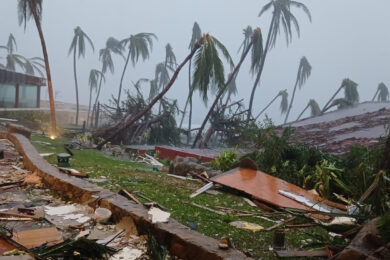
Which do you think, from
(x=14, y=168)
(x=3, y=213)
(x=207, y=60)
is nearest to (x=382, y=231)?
(x=3, y=213)

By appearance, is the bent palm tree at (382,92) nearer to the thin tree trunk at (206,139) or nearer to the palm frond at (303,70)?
the palm frond at (303,70)

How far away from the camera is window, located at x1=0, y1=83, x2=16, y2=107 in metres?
22.4

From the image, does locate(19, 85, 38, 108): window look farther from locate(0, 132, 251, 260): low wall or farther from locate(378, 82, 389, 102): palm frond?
locate(378, 82, 389, 102): palm frond

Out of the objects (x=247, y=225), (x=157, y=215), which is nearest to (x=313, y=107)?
(x=247, y=225)

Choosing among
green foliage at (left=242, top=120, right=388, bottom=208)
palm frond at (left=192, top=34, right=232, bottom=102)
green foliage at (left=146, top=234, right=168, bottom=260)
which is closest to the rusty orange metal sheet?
green foliage at (left=242, top=120, right=388, bottom=208)

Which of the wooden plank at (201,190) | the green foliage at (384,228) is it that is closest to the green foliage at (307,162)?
the wooden plank at (201,190)

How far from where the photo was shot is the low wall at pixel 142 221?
8.67 feet

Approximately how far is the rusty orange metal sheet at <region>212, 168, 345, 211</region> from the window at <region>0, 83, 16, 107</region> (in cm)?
2097

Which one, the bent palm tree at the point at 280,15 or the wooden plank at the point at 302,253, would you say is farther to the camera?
the bent palm tree at the point at 280,15

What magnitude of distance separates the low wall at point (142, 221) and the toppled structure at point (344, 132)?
6.35 m

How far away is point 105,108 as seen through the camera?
1906 centimetres

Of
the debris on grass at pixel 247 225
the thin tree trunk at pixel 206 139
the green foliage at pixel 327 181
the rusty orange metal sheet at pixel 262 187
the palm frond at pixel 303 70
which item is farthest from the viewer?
the palm frond at pixel 303 70

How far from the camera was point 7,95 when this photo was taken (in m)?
22.8

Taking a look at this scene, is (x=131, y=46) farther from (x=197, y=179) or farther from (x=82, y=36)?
(x=197, y=179)
